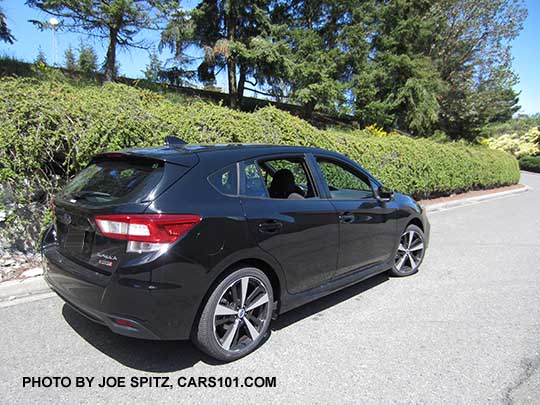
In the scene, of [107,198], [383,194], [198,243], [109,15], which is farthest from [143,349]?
[109,15]

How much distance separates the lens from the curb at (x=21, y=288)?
371 cm

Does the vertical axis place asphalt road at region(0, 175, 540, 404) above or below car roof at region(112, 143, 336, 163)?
below

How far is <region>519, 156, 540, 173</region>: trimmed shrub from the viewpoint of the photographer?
136ft

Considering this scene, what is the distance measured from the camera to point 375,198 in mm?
4008

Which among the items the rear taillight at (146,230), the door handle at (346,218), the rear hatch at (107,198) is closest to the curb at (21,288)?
→ the rear hatch at (107,198)

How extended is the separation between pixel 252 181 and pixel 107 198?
3.62 feet

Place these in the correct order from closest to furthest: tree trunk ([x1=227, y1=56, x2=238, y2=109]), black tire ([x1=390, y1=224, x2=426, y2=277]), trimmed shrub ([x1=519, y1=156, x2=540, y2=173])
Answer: black tire ([x1=390, y1=224, x2=426, y2=277]), tree trunk ([x1=227, y1=56, x2=238, y2=109]), trimmed shrub ([x1=519, y1=156, x2=540, y2=173])

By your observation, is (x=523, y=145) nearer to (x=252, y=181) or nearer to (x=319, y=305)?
(x=319, y=305)

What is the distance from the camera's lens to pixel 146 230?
2254 millimetres

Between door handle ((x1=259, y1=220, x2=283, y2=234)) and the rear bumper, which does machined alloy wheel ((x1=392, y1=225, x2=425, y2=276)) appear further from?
the rear bumper

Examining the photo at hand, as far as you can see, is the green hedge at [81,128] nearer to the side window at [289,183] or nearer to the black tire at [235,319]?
the side window at [289,183]

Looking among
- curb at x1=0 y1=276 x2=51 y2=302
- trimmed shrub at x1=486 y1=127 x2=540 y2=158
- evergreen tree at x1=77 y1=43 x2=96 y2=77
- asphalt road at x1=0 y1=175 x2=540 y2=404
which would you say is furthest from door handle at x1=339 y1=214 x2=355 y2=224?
trimmed shrub at x1=486 y1=127 x2=540 y2=158

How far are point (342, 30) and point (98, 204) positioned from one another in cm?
2046

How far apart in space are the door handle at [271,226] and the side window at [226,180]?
1.10ft
